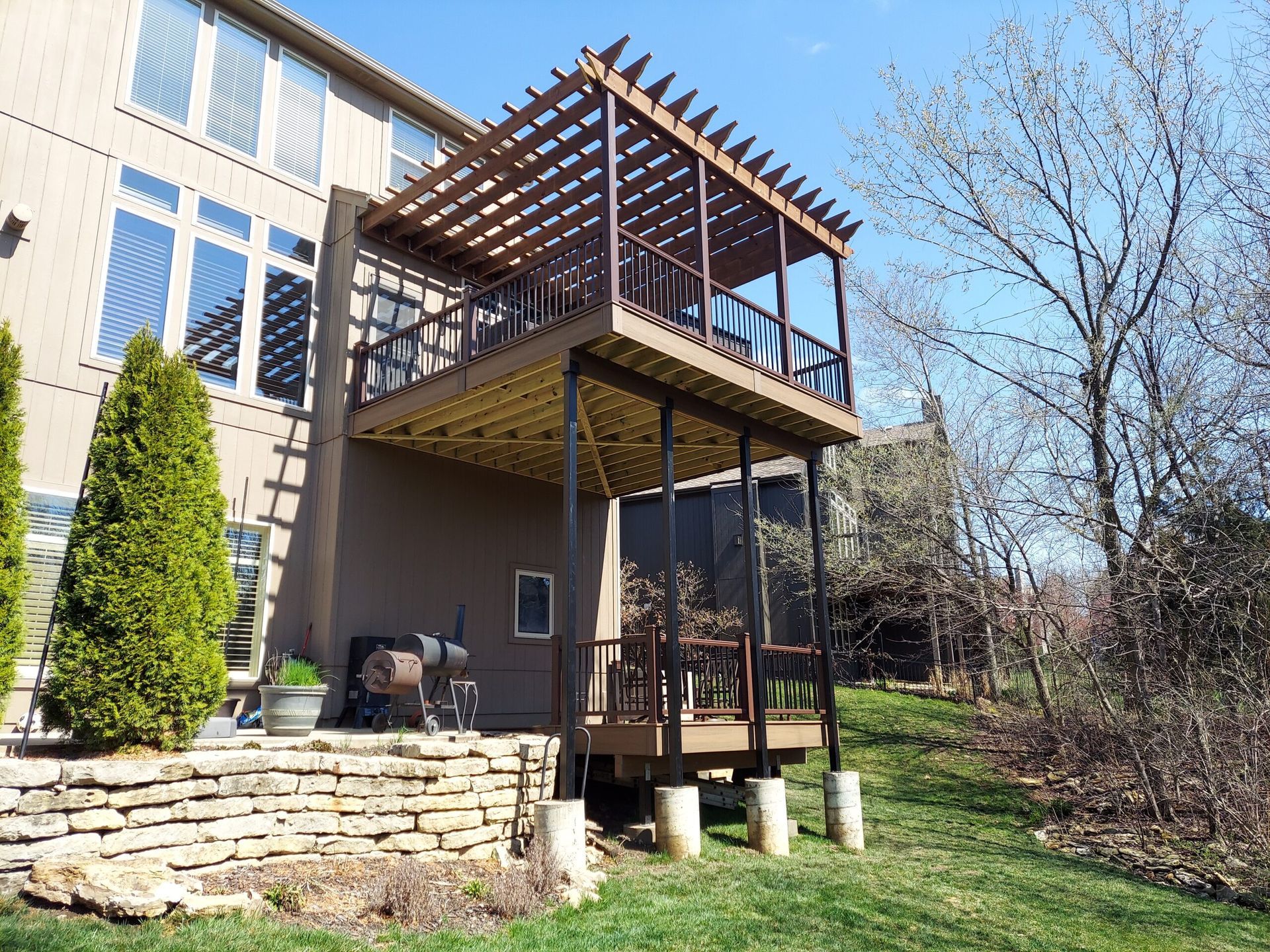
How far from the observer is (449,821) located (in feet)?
20.3

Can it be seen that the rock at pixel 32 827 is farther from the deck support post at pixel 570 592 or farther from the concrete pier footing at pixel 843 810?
the concrete pier footing at pixel 843 810

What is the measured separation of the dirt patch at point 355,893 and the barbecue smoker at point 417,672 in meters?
1.56

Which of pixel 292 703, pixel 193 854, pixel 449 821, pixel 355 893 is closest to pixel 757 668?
pixel 449 821

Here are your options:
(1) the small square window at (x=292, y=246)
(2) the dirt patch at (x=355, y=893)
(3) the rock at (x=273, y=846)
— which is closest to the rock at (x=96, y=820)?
(2) the dirt patch at (x=355, y=893)

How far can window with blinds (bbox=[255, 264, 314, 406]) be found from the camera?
9328 mm

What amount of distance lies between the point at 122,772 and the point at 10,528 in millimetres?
1668

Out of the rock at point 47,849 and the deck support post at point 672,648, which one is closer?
the rock at point 47,849

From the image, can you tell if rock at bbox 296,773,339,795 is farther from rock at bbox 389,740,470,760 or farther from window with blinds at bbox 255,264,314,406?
window with blinds at bbox 255,264,314,406

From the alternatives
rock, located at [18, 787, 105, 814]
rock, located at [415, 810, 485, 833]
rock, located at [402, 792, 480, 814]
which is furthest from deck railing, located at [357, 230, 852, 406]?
rock, located at [18, 787, 105, 814]

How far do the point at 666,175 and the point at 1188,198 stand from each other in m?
8.34

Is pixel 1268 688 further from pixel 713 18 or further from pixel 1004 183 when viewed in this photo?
pixel 713 18

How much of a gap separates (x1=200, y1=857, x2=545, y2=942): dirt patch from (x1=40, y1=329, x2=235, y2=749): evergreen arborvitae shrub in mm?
1060

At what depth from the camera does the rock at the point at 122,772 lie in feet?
15.2

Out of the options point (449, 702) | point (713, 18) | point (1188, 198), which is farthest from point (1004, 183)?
point (449, 702)
